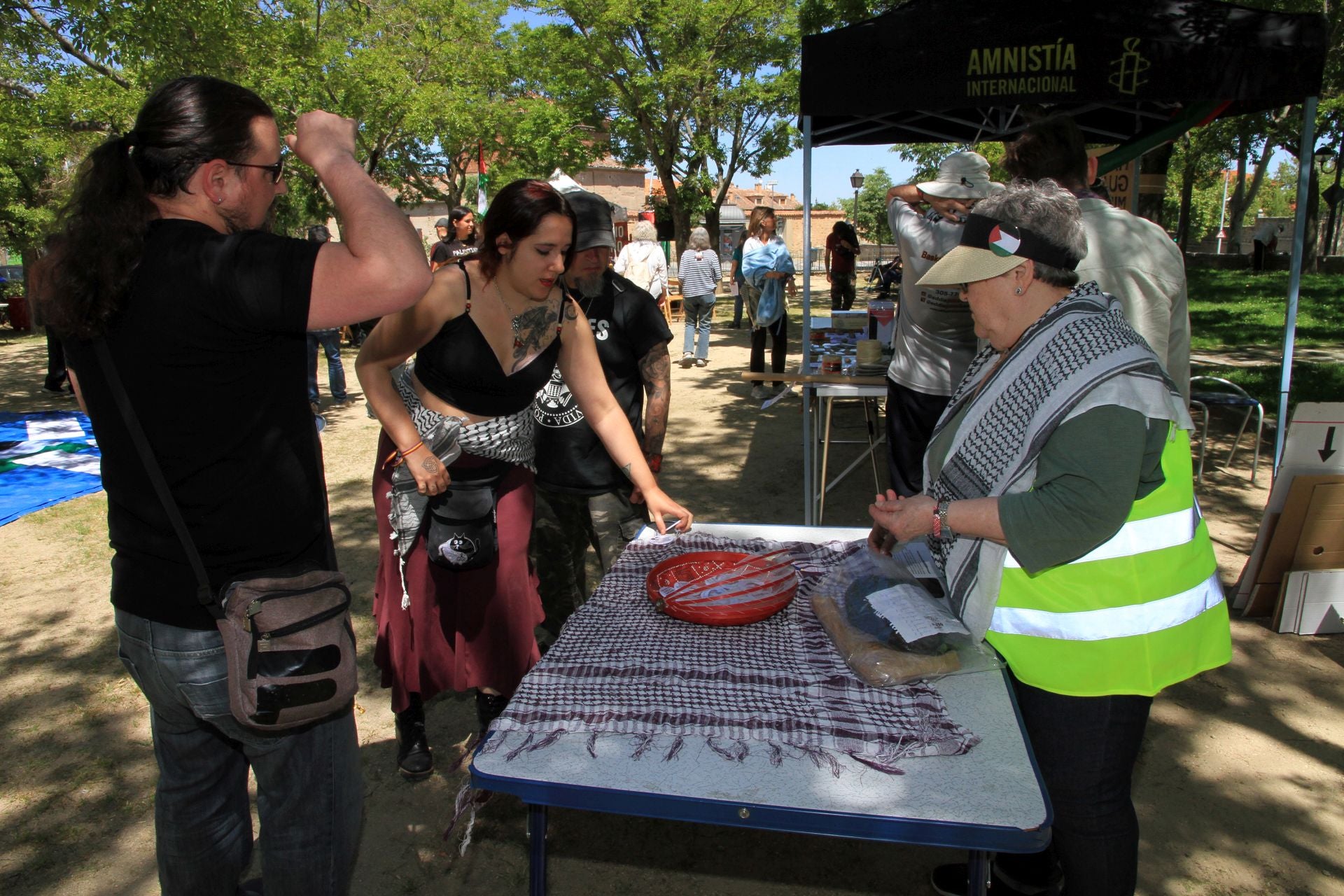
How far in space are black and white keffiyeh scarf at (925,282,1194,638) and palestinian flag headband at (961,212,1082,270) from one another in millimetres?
64

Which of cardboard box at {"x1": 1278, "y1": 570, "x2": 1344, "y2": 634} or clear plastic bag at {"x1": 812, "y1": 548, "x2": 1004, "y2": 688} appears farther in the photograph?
cardboard box at {"x1": 1278, "y1": 570, "x2": 1344, "y2": 634}

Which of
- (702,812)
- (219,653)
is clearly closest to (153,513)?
(219,653)

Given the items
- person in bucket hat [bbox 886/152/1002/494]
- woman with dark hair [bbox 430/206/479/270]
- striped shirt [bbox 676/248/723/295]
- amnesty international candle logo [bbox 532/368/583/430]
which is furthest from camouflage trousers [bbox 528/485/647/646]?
striped shirt [bbox 676/248/723/295]

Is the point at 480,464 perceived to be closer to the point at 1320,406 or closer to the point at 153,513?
the point at 153,513

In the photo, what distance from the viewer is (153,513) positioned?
142 centimetres

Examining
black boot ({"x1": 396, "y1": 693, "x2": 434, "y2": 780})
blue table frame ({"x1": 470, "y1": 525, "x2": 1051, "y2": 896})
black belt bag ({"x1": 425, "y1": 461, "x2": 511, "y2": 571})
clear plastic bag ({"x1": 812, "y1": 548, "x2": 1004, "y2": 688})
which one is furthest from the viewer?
black boot ({"x1": 396, "y1": 693, "x2": 434, "y2": 780})

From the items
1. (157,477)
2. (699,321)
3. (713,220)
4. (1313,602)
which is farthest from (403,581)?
(713,220)

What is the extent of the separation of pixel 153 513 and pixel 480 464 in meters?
1.08

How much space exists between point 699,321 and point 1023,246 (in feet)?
30.8

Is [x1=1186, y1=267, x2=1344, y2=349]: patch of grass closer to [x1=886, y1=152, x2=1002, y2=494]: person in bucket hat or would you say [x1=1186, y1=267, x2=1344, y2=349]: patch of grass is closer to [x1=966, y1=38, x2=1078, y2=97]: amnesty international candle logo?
[x1=966, y1=38, x2=1078, y2=97]: amnesty international candle logo

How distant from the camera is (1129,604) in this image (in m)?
1.51

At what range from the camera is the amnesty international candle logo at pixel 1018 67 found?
3.93 meters

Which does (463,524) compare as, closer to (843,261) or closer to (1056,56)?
(1056,56)

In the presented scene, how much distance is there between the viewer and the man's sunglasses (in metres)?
1.41
